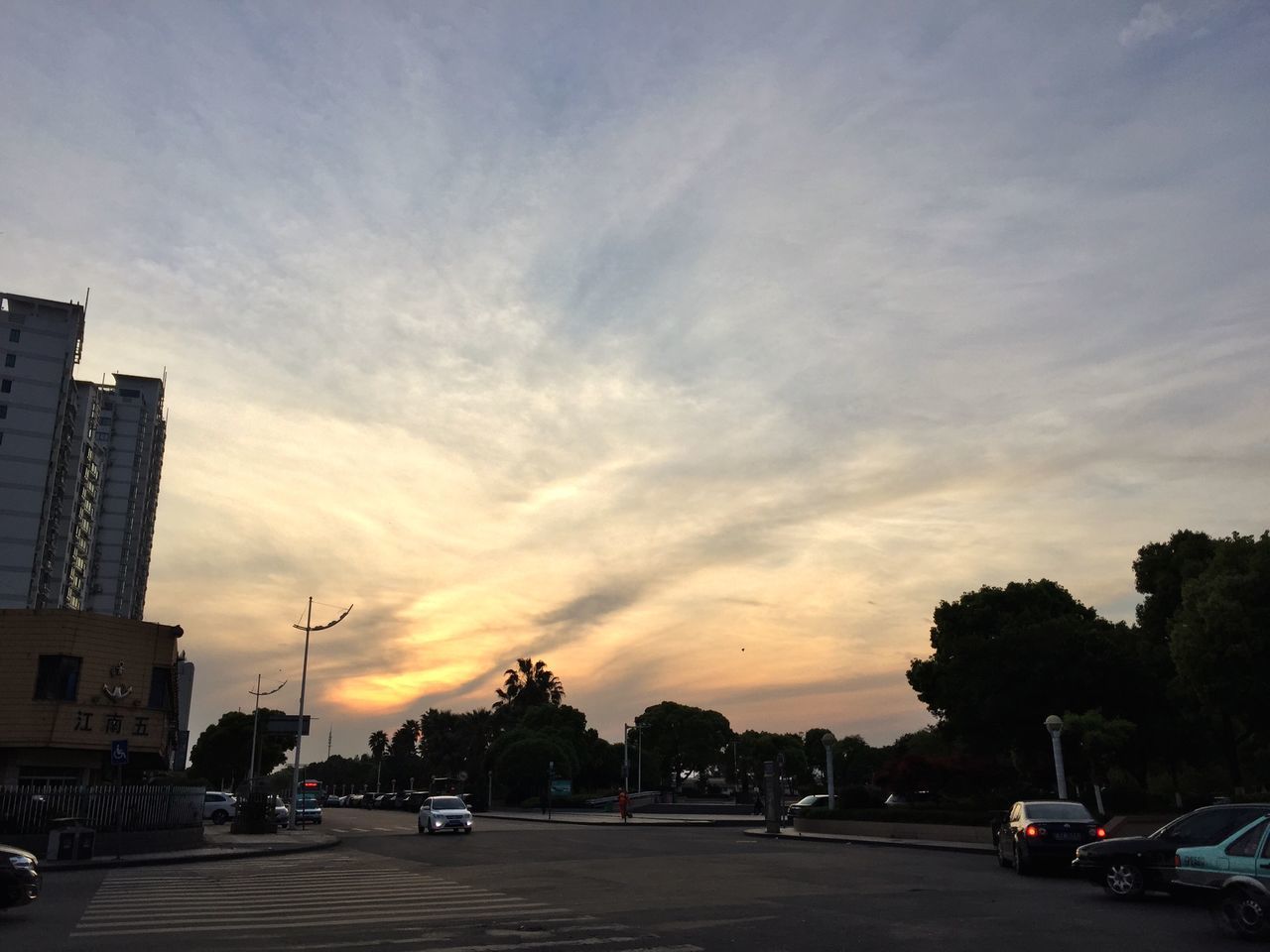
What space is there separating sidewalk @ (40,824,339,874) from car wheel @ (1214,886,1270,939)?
2510 centimetres

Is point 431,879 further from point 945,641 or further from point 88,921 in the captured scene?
point 945,641

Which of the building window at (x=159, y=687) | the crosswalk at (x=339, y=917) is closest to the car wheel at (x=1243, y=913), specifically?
the crosswalk at (x=339, y=917)

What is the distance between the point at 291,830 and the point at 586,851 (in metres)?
22.8

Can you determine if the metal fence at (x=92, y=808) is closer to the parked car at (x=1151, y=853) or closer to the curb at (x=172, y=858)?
the curb at (x=172, y=858)

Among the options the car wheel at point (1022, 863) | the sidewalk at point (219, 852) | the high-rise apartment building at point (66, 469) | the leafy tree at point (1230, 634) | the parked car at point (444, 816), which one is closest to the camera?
the car wheel at point (1022, 863)

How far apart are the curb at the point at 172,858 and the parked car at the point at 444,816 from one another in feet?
26.4

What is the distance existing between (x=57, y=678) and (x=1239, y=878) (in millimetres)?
40148

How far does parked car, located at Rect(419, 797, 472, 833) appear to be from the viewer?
4078 cm

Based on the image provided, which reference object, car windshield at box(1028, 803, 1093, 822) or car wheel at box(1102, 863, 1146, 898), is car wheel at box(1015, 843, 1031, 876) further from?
car wheel at box(1102, 863, 1146, 898)

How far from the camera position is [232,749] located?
110 m

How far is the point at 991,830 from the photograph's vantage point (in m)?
29.7

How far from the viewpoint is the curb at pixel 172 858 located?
81.9 feet

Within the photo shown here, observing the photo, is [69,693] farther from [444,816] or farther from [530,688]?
[530,688]

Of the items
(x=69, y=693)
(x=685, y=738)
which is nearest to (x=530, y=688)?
(x=685, y=738)
